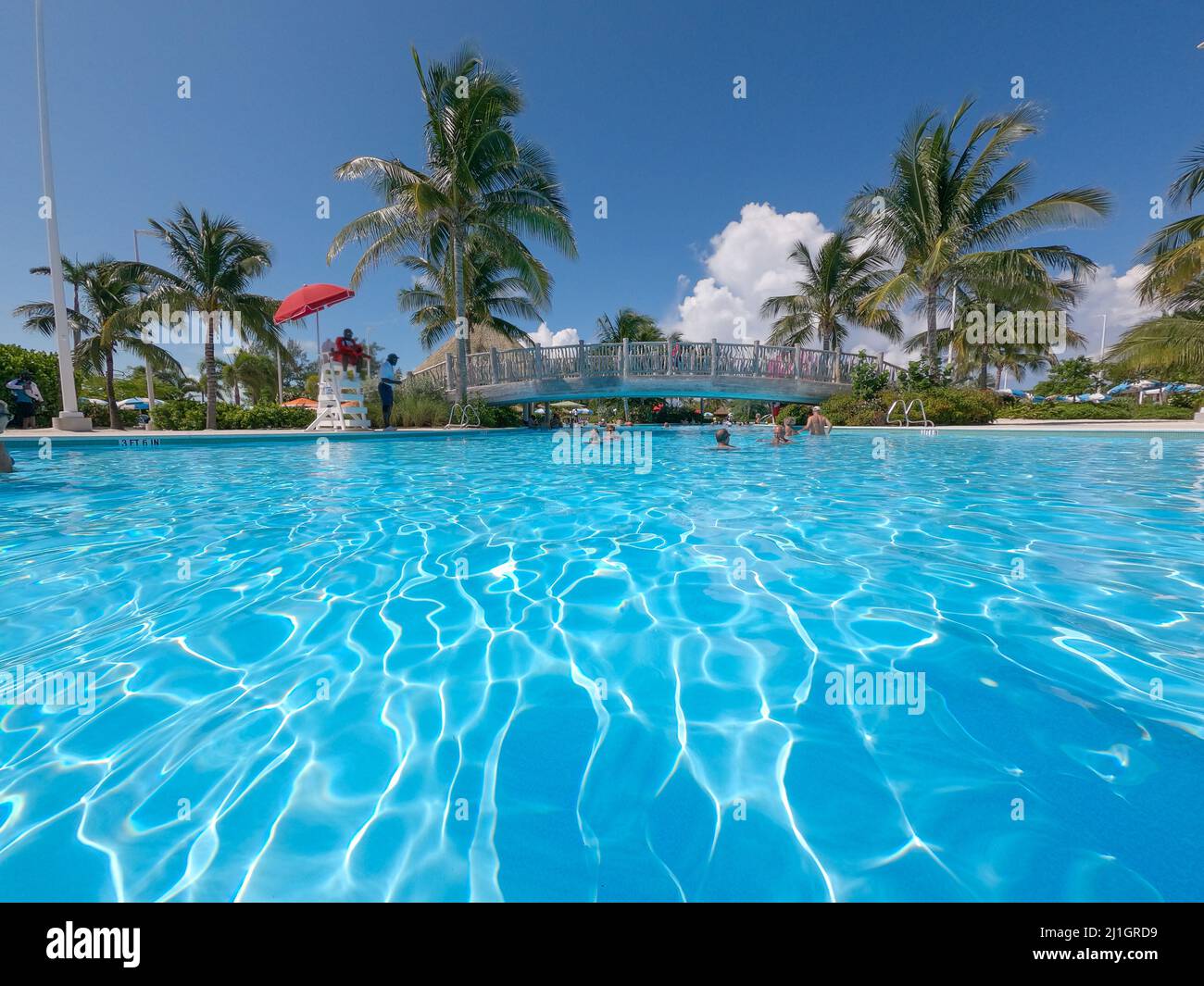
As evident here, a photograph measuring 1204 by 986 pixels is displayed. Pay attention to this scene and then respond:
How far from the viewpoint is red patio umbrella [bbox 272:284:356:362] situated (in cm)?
1402

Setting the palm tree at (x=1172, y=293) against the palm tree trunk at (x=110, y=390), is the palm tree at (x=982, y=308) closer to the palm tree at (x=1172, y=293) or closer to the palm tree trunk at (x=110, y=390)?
the palm tree at (x=1172, y=293)

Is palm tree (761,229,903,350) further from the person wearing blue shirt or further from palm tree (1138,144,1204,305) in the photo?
the person wearing blue shirt

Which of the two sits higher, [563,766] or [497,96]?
[497,96]

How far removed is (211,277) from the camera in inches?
698

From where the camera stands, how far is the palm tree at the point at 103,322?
19.9m

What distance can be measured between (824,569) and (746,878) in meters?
2.65

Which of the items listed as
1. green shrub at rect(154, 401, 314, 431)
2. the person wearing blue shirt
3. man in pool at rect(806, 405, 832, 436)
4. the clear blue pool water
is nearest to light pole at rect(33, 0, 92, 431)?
green shrub at rect(154, 401, 314, 431)

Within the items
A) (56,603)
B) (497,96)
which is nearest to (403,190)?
(497,96)

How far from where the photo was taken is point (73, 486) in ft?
22.4

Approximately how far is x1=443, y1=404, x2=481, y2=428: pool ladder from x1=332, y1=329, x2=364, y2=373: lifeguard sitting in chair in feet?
12.5

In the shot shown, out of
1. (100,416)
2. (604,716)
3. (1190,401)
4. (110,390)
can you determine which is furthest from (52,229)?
(1190,401)

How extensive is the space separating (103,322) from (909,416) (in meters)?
32.8

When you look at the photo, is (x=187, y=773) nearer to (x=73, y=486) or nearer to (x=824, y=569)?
(x=824, y=569)
